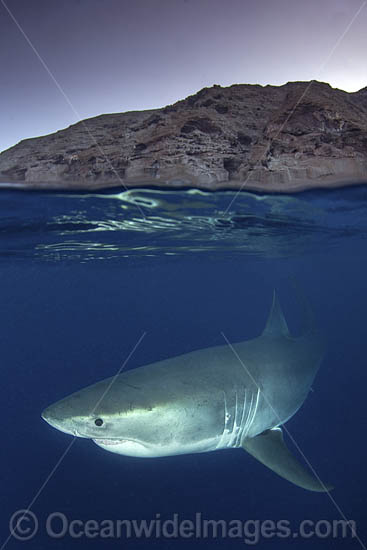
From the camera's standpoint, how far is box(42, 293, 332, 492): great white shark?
3.04 metres

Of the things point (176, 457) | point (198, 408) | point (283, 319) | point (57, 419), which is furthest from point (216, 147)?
point (176, 457)

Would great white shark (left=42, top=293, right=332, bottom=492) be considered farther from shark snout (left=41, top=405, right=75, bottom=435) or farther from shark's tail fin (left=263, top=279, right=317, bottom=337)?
shark's tail fin (left=263, top=279, right=317, bottom=337)

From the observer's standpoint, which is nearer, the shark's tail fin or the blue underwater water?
the shark's tail fin

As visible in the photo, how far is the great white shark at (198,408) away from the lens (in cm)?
304

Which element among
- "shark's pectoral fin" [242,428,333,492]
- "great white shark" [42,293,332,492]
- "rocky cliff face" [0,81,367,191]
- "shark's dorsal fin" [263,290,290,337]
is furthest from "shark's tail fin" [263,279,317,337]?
"rocky cliff face" [0,81,367,191]

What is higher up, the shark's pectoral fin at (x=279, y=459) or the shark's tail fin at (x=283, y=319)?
the shark's tail fin at (x=283, y=319)

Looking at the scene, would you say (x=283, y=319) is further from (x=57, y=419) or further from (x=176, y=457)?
(x=176, y=457)

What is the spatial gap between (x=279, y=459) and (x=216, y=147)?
5.77 metres

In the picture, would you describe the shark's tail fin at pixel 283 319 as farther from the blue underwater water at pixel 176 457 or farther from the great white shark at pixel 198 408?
the great white shark at pixel 198 408

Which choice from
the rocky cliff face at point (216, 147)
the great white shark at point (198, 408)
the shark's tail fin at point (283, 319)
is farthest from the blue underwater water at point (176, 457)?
the great white shark at point (198, 408)

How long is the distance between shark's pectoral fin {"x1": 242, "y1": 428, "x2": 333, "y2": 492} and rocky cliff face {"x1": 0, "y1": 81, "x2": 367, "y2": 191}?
5.27m

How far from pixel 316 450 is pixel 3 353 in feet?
181

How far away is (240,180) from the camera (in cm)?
757

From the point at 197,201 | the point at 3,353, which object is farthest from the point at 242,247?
the point at 3,353
